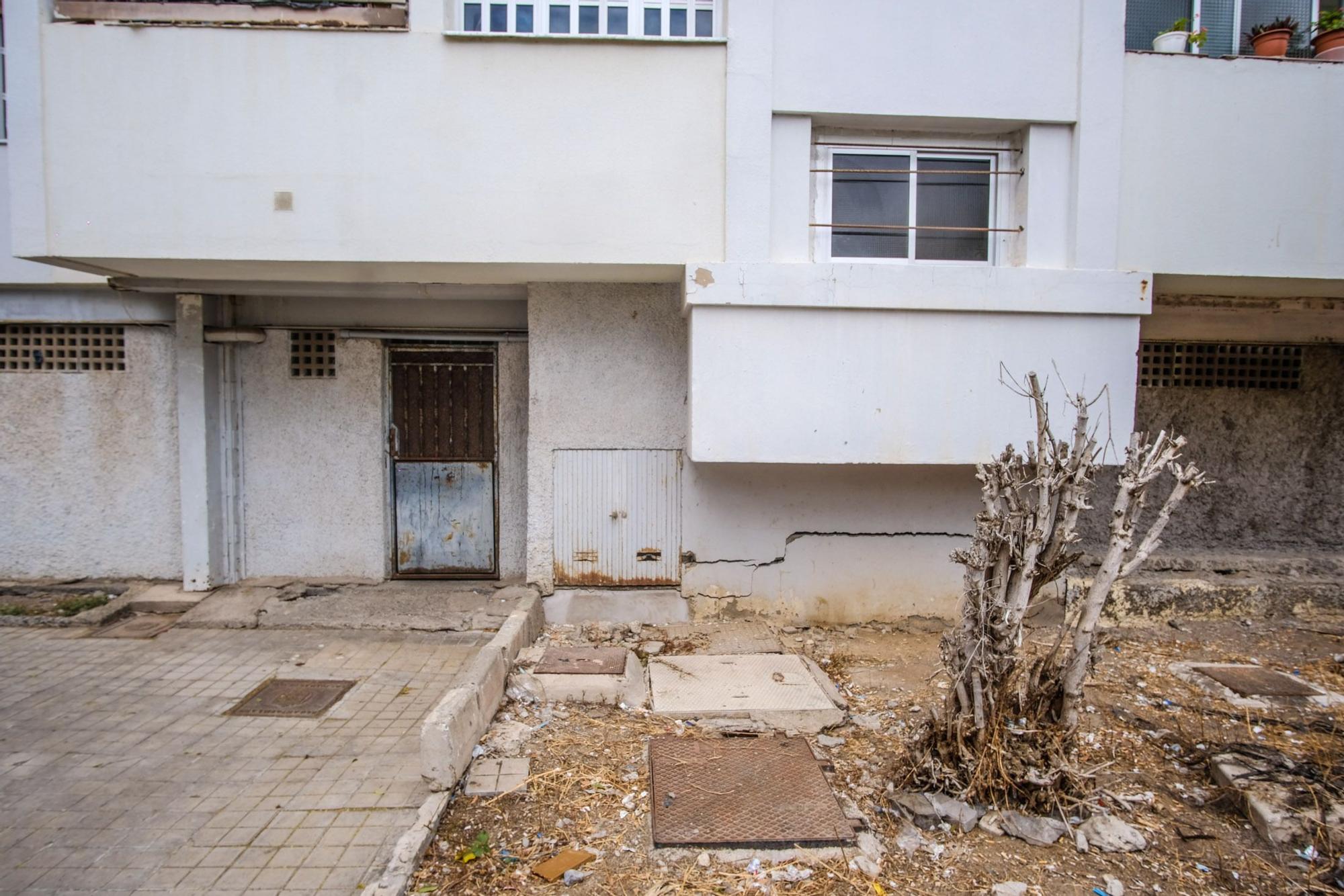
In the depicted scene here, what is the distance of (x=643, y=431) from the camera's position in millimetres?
6090

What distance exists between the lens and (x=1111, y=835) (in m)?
3.18

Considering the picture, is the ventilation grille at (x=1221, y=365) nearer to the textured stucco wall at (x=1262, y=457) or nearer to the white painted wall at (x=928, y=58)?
the textured stucco wall at (x=1262, y=457)

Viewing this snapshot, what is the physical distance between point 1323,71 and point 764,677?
245 inches

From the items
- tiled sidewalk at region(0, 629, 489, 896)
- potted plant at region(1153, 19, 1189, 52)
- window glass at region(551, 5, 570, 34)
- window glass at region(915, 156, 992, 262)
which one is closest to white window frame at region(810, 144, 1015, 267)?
window glass at region(915, 156, 992, 262)

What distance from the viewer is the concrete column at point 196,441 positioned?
20.6ft

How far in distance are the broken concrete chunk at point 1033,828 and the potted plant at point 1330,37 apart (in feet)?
20.9

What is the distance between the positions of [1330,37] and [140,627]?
10877 mm

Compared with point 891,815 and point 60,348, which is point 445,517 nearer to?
point 60,348

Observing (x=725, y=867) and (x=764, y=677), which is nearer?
(x=725, y=867)

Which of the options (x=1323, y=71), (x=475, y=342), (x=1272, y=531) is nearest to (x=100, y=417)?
(x=475, y=342)

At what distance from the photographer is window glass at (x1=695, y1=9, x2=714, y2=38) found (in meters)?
5.45

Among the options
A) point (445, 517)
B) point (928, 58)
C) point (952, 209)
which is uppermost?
point (928, 58)

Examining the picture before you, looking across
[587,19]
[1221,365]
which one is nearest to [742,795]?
[587,19]

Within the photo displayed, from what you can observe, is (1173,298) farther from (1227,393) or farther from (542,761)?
(542,761)
